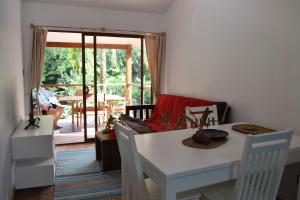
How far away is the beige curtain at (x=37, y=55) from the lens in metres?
3.81

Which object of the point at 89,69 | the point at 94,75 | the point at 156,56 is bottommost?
the point at 94,75

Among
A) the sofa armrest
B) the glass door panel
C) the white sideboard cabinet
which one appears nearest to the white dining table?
the white sideboard cabinet

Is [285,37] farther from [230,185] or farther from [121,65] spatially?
[121,65]

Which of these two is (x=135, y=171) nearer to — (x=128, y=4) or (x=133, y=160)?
(x=133, y=160)

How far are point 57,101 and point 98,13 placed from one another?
2.06 meters

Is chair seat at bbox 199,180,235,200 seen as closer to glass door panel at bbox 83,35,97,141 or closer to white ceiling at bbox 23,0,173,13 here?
glass door panel at bbox 83,35,97,141

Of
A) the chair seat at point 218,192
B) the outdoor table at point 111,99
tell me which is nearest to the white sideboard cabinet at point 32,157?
the chair seat at point 218,192

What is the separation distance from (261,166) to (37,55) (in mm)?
3656

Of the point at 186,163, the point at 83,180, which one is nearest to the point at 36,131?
the point at 83,180

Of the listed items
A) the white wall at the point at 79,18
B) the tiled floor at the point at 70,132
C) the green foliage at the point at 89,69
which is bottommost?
the tiled floor at the point at 70,132

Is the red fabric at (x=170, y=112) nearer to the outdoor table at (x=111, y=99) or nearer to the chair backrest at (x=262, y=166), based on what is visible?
the outdoor table at (x=111, y=99)

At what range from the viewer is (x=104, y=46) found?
441cm

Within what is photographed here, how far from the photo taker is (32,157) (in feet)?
8.31

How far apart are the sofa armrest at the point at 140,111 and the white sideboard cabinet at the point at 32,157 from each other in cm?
177
